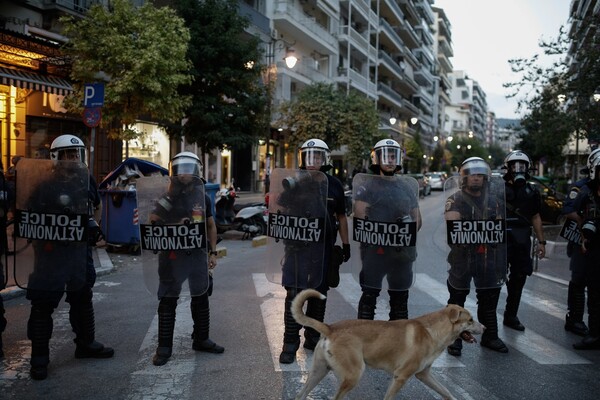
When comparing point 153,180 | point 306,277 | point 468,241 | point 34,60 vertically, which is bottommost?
point 306,277

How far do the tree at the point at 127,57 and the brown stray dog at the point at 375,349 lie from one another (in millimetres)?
10968

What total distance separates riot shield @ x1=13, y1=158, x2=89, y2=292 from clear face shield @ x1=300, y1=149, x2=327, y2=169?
6.39 ft

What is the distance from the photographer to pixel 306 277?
5242 mm

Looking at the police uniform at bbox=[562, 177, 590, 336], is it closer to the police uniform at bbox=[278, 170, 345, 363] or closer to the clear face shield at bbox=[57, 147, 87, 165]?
the police uniform at bbox=[278, 170, 345, 363]

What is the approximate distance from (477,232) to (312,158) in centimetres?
169

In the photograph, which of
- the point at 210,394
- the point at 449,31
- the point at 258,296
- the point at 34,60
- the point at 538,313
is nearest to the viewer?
the point at 210,394

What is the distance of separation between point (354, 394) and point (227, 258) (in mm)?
7425

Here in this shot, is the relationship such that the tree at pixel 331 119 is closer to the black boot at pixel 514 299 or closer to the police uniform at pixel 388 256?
the black boot at pixel 514 299

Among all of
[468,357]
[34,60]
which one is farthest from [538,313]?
[34,60]

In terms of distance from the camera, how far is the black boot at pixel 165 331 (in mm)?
4926

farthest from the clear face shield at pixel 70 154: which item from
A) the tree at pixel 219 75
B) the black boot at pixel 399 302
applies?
the tree at pixel 219 75

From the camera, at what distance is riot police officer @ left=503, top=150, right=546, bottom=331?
601cm

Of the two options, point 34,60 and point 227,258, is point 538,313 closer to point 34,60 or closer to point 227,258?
point 227,258

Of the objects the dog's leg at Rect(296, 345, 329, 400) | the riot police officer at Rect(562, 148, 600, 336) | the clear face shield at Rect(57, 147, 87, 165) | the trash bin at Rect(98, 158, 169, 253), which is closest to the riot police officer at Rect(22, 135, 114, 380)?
the clear face shield at Rect(57, 147, 87, 165)
